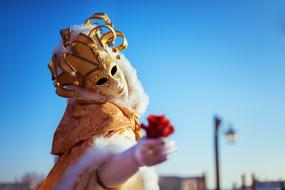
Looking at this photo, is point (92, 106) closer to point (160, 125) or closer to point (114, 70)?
point (114, 70)

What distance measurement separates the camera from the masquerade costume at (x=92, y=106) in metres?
2.35

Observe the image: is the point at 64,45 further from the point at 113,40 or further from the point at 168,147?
the point at 168,147

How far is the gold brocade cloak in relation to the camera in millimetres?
2371

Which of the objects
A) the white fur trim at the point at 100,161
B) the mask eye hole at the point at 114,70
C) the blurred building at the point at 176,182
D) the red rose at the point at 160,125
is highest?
the blurred building at the point at 176,182

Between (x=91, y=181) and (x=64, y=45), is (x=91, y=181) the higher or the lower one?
the lower one

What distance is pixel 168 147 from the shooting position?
1836 mm

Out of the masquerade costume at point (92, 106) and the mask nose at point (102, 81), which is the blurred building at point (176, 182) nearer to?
the masquerade costume at point (92, 106)

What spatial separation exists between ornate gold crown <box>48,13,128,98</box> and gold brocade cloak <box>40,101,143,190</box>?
16 centimetres

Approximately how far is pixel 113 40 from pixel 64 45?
0.32 m

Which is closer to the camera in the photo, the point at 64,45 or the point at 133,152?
the point at 133,152

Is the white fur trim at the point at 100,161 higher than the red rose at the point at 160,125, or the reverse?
the red rose at the point at 160,125

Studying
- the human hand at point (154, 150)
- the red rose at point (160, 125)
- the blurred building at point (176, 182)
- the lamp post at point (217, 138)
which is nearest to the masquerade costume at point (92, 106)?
the human hand at point (154, 150)

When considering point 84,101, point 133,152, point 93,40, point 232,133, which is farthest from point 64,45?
point 232,133

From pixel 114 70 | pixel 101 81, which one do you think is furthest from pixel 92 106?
pixel 114 70
